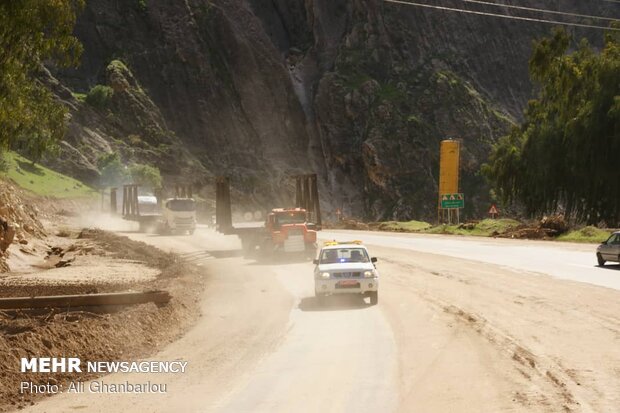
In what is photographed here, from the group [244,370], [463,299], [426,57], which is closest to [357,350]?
[244,370]

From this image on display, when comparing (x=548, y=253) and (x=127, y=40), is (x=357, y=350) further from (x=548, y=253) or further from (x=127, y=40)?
(x=127, y=40)

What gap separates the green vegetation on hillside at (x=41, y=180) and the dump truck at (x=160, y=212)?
51.6 ft

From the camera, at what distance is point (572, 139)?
53.8 metres

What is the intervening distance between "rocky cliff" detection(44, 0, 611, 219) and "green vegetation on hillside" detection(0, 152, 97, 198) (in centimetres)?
832

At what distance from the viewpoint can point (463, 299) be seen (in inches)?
777

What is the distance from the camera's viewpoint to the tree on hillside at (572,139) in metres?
50.7

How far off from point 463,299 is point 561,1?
12266cm

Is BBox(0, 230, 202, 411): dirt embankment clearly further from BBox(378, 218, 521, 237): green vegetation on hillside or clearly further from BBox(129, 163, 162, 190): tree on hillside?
BBox(129, 163, 162, 190): tree on hillside

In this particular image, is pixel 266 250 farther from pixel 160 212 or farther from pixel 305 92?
pixel 305 92

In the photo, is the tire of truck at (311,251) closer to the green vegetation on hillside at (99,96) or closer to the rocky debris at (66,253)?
the rocky debris at (66,253)

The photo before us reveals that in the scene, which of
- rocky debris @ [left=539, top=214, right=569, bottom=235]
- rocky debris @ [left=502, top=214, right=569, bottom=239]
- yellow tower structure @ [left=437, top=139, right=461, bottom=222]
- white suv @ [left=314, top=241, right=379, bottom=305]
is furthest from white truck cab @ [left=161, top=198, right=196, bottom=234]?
white suv @ [left=314, top=241, right=379, bottom=305]

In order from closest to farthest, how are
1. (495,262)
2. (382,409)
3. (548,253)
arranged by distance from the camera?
(382,409), (495,262), (548,253)

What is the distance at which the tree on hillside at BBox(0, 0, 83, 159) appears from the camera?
61.5ft

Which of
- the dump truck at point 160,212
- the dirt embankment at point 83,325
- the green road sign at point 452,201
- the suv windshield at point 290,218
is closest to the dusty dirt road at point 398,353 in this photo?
the dirt embankment at point 83,325
